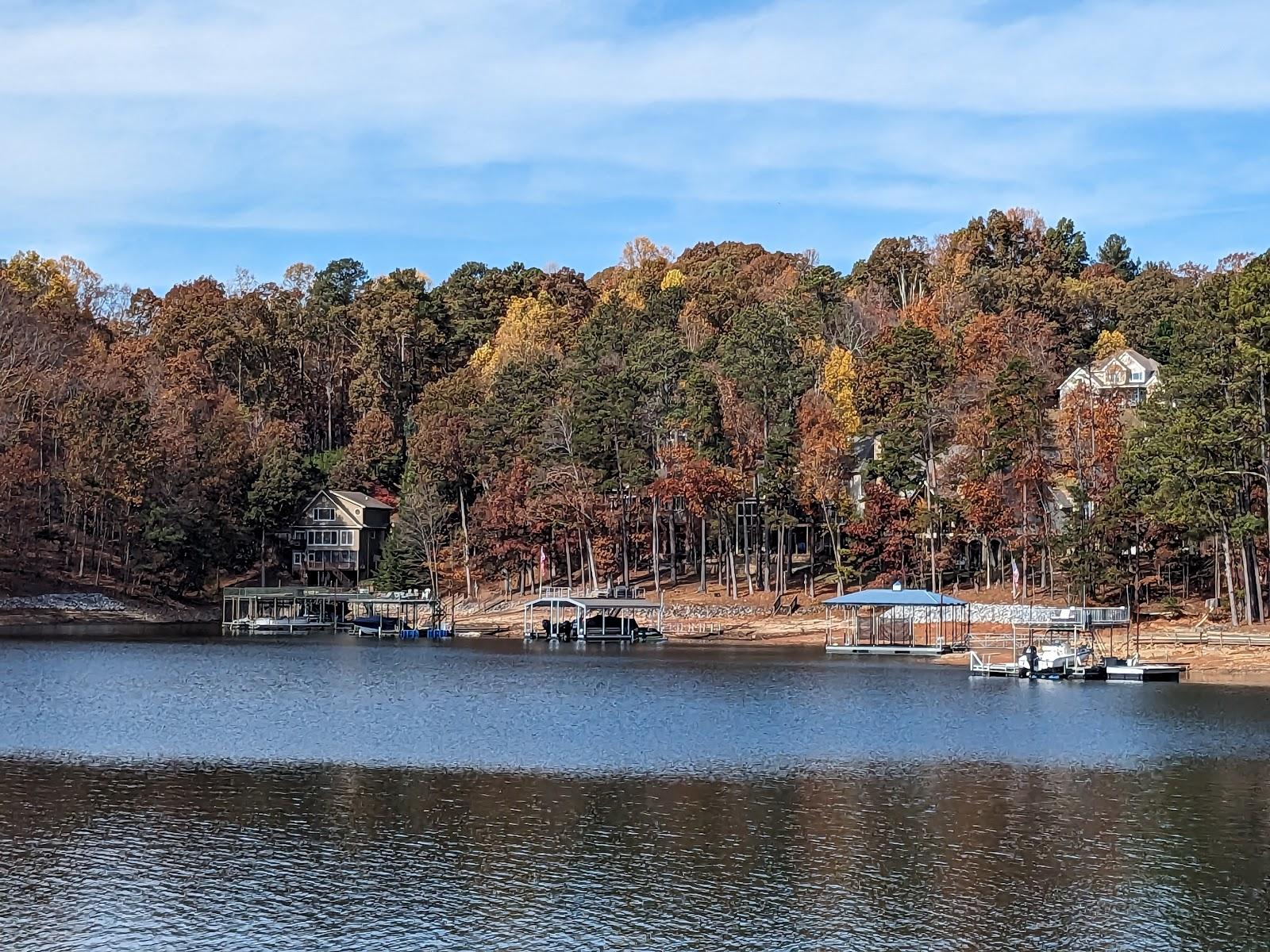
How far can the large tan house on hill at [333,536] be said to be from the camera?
407 feet

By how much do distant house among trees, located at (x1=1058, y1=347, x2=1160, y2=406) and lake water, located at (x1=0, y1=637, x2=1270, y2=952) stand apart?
4930 centimetres

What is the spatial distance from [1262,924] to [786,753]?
59.8 ft

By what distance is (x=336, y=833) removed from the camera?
1137 inches

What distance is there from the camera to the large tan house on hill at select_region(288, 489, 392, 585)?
124062 millimetres

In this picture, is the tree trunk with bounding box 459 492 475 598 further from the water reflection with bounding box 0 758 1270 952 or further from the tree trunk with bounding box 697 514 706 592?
the water reflection with bounding box 0 758 1270 952

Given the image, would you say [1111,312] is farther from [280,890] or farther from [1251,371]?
[280,890]

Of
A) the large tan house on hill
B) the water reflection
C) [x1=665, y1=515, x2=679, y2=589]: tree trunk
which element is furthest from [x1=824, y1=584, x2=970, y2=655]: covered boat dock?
the large tan house on hill

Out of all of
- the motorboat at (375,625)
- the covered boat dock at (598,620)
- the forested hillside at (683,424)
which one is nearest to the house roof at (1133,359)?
the forested hillside at (683,424)

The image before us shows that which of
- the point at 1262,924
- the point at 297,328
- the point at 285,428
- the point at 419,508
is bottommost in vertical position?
Answer: the point at 1262,924

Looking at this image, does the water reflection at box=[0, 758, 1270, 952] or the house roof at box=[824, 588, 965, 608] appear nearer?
the water reflection at box=[0, 758, 1270, 952]

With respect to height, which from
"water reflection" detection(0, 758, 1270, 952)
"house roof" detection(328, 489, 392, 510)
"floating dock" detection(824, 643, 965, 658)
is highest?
"house roof" detection(328, 489, 392, 510)

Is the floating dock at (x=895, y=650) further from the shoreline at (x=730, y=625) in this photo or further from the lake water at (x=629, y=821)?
the lake water at (x=629, y=821)

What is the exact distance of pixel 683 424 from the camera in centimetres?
10288

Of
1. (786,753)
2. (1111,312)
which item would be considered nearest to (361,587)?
(1111,312)
